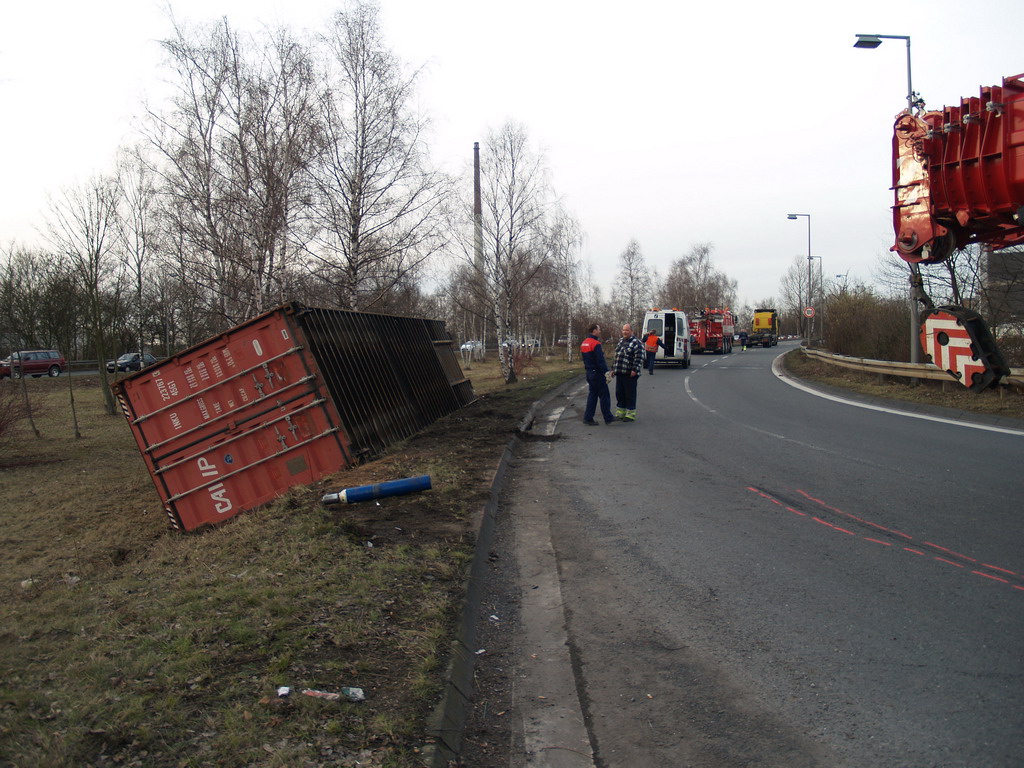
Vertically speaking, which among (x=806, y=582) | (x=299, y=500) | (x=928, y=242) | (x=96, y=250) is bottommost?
(x=806, y=582)

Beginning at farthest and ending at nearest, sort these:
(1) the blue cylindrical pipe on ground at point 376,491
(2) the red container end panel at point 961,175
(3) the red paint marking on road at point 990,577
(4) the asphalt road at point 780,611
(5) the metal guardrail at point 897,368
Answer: (5) the metal guardrail at point 897,368
(1) the blue cylindrical pipe on ground at point 376,491
(3) the red paint marking on road at point 990,577
(2) the red container end panel at point 961,175
(4) the asphalt road at point 780,611

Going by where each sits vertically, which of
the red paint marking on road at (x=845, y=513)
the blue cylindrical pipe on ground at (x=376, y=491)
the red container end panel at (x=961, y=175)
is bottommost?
the red paint marking on road at (x=845, y=513)

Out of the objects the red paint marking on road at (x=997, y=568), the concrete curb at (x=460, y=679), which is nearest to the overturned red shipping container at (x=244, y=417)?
the concrete curb at (x=460, y=679)

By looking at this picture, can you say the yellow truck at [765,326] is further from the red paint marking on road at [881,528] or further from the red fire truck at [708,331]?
the red paint marking on road at [881,528]

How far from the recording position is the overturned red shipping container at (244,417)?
966 centimetres

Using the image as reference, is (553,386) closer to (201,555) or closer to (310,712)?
(201,555)

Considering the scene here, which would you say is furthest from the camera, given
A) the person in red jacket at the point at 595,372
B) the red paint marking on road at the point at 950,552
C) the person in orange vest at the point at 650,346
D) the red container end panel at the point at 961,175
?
the person in orange vest at the point at 650,346

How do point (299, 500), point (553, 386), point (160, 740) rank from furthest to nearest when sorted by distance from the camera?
1. point (553, 386)
2. point (299, 500)
3. point (160, 740)

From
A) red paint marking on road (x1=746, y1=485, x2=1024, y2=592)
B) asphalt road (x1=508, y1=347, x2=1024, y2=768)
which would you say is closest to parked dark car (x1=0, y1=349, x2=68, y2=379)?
asphalt road (x1=508, y1=347, x2=1024, y2=768)

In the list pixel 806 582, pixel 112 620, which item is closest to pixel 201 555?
pixel 112 620

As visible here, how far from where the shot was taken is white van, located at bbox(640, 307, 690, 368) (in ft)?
112

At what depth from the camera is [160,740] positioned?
3.01m

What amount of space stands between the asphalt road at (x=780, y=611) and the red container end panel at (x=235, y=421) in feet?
9.51

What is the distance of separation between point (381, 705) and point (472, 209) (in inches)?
1092
